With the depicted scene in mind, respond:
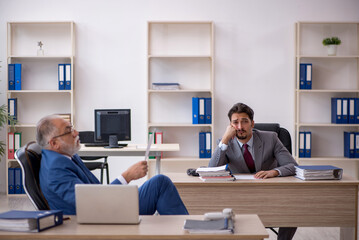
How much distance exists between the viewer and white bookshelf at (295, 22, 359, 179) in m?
6.09

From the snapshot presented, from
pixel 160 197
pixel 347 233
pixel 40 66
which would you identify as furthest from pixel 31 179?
pixel 40 66

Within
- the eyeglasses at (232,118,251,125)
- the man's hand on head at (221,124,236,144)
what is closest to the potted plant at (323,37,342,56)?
the eyeglasses at (232,118,251,125)

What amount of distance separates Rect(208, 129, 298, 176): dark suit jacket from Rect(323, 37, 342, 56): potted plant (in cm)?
276

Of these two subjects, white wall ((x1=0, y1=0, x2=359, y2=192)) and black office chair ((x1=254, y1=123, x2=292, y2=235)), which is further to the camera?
white wall ((x1=0, y1=0, x2=359, y2=192))

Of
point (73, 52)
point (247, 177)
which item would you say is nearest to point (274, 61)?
point (73, 52)

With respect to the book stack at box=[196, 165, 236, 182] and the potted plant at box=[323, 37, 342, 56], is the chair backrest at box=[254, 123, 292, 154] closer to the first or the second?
the book stack at box=[196, 165, 236, 182]

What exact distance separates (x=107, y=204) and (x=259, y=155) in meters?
1.78

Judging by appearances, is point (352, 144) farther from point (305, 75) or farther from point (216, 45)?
point (216, 45)

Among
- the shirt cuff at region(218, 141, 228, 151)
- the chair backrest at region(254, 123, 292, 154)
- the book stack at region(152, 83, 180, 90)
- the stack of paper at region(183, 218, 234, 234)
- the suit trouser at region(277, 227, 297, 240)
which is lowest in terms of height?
the suit trouser at region(277, 227, 297, 240)

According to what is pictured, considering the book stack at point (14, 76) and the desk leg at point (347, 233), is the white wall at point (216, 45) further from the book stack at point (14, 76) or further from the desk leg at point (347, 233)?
the desk leg at point (347, 233)

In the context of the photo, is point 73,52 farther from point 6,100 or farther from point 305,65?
point 305,65

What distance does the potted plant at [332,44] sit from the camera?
19.3 feet

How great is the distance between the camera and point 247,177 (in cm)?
322

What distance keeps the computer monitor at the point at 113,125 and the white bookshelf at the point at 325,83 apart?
2260 mm
